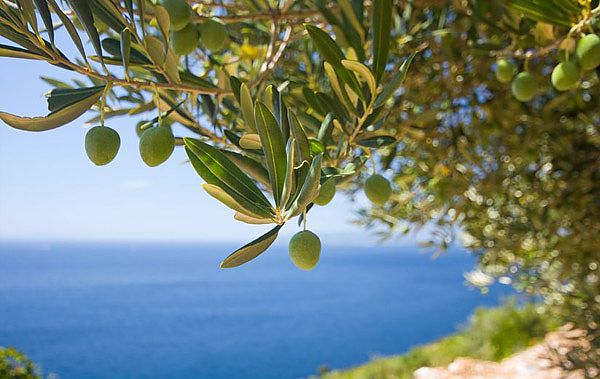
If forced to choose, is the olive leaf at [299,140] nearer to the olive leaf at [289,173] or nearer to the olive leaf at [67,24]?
the olive leaf at [289,173]

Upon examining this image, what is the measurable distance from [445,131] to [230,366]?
19254 millimetres

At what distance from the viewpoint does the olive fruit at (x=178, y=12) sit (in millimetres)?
621

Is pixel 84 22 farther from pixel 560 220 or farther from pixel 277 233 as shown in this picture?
pixel 560 220

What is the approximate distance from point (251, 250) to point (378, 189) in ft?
0.97

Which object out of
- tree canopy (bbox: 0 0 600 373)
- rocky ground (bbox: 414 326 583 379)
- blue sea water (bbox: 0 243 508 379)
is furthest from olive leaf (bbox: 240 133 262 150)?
blue sea water (bbox: 0 243 508 379)

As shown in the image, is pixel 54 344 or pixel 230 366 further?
pixel 54 344

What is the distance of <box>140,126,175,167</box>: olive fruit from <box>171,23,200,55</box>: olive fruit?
160 mm

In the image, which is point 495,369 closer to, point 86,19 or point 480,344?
point 480,344

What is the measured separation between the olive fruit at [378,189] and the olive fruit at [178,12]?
293 mm

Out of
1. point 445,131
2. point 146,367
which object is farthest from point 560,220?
point 146,367

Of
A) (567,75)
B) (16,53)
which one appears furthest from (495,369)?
(16,53)

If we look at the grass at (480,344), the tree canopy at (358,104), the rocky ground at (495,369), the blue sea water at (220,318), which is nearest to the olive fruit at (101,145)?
the tree canopy at (358,104)

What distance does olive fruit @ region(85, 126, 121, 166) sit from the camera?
0.54 metres

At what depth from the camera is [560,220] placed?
1975mm
